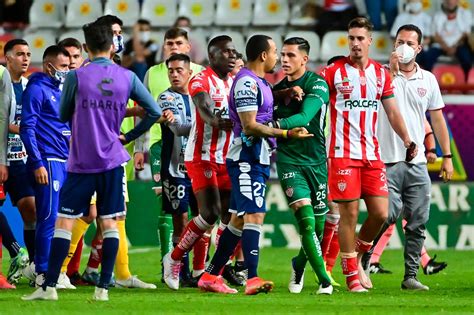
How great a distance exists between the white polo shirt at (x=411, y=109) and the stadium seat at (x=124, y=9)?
10.3 m

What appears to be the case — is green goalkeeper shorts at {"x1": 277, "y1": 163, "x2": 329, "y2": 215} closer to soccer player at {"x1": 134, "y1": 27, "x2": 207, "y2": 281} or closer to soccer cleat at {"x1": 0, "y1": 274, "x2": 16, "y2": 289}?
soccer player at {"x1": 134, "y1": 27, "x2": 207, "y2": 281}

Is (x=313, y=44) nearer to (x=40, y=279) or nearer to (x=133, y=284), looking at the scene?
(x=133, y=284)

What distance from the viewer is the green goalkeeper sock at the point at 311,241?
34.4 feet

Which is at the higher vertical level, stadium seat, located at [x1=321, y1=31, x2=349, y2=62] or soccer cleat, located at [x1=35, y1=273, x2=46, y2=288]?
stadium seat, located at [x1=321, y1=31, x2=349, y2=62]

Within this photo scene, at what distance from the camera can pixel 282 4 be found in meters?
20.9

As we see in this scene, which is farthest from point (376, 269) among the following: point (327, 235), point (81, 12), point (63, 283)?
point (81, 12)

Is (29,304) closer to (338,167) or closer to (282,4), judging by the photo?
(338,167)

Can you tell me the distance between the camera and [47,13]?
2205 cm

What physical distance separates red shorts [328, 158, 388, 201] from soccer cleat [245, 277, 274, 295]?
1179mm

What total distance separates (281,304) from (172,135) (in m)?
2.93

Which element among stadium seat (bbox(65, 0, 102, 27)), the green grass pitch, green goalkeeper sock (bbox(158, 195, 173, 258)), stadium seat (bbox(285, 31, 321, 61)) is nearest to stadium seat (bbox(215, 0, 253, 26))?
stadium seat (bbox(285, 31, 321, 61))

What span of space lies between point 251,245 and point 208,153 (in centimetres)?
132

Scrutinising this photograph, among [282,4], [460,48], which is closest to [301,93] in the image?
[460,48]

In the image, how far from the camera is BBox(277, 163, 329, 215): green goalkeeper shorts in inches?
417
